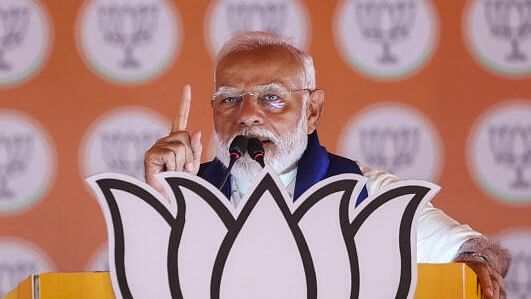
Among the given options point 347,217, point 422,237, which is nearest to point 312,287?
point 347,217

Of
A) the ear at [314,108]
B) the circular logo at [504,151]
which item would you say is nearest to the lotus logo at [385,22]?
the circular logo at [504,151]

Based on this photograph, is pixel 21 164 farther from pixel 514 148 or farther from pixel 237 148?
pixel 514 148

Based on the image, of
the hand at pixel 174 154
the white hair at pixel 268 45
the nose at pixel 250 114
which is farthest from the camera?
the white hair at pixel 268 45

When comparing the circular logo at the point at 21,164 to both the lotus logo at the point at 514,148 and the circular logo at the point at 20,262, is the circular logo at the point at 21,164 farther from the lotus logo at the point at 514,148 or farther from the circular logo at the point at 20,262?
the lotus logo at the point at 514,148

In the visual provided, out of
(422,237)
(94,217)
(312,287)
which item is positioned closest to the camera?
(312,287)

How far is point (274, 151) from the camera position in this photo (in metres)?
2.25

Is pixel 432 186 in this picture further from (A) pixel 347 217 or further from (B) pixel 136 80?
(B) pixel 136 80

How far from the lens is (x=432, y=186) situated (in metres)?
1.39

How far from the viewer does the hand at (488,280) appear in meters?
1.47

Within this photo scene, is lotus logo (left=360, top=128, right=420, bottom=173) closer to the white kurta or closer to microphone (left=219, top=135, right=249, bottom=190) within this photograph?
the white kurta

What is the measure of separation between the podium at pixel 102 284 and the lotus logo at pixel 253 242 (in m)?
0.03

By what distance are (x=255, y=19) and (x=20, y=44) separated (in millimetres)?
620

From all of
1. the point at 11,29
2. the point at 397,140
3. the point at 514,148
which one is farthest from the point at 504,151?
the point at 11,29

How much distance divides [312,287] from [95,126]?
1.50 meters
